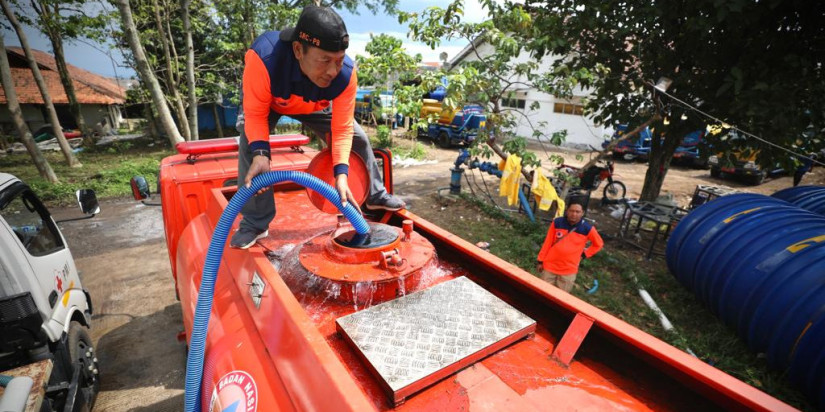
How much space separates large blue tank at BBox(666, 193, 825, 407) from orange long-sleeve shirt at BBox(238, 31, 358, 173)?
4585 mm

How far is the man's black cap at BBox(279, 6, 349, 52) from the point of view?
1.76 m

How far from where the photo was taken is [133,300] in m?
4.86

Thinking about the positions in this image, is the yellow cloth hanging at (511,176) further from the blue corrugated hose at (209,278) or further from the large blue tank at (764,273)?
the blue corrugated hose at (209,278)

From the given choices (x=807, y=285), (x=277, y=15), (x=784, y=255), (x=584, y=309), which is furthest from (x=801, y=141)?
(x=277, y=15)

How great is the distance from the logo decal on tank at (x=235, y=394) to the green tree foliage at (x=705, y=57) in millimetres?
6425

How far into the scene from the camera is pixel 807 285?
3.49 meters

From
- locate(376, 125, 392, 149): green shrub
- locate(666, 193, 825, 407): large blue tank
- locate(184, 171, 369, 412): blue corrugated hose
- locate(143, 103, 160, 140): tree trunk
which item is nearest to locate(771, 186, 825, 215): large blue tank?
locate(666, 193, 825, 407): large blue tank

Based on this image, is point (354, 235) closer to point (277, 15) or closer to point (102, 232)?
point (102, 232)

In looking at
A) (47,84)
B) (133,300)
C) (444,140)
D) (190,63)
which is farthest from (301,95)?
(47,84)

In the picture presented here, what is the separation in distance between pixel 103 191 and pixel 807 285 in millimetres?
14227

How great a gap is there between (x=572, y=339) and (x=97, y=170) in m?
15.8

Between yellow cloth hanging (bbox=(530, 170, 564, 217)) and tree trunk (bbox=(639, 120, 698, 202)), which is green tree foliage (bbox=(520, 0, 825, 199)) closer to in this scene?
tree trunk (bbox=(639, 120, 698, 202))

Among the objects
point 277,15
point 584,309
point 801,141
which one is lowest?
point 584,309

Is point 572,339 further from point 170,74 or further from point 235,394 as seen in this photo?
point 170,74
